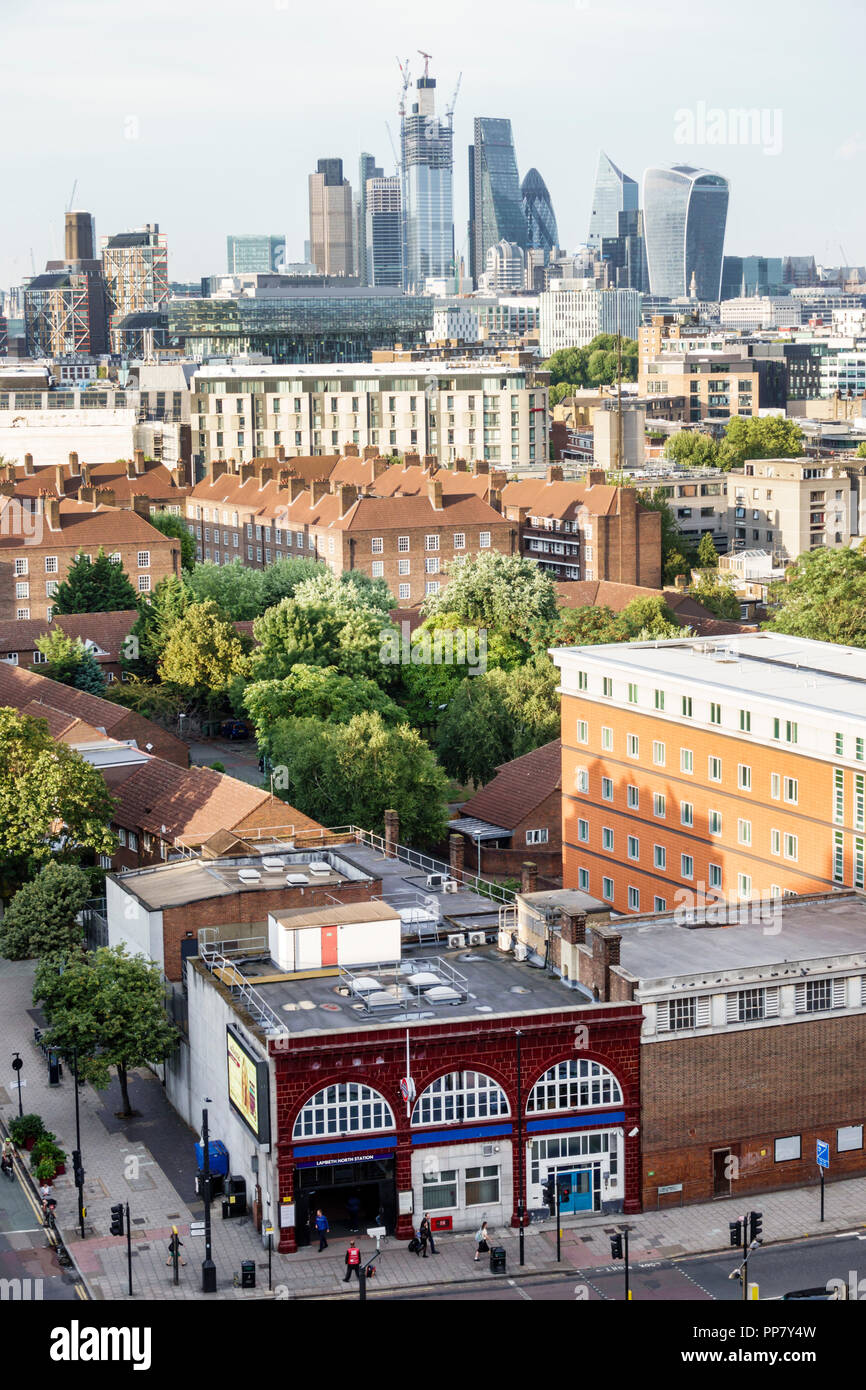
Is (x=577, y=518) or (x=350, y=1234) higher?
(x=577, y=518)

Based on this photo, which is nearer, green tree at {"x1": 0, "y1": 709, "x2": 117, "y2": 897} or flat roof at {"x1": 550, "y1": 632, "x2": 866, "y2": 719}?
flat roof at {"x1": 550, "y1": 632, "x2": 866, "y2": 719}

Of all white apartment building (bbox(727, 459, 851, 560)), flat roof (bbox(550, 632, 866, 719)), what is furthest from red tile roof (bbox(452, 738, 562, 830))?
white apartment building (bbox(727, 459, 851, 560))

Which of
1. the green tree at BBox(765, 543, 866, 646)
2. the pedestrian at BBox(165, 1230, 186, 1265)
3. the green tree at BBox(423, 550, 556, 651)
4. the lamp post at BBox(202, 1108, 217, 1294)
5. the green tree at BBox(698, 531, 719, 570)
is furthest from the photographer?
the green tree at BBox(698, 531, 719, 570)

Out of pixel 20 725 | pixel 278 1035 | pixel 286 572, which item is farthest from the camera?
pixel 286 572

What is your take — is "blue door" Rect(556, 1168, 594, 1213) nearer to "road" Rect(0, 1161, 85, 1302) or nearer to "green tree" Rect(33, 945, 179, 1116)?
"road" Rect(0, 1161, 85, 1302)

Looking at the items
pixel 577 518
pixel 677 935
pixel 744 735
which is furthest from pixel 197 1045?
pixel 577 518

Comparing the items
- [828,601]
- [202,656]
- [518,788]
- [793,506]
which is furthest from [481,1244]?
[793,506]

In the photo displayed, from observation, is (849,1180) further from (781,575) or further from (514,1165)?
(781,575)
